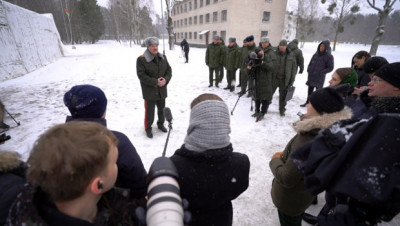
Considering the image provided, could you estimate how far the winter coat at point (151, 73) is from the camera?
3705mm

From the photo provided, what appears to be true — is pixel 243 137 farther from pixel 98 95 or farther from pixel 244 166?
pixel 98 95

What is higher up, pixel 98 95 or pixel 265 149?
pixel 98 95

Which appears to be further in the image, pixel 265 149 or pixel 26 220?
pixel 265 149

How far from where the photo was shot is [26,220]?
0.71 meters

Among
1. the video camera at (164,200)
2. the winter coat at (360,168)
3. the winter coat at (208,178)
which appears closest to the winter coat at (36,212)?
the video camera at (164,200)

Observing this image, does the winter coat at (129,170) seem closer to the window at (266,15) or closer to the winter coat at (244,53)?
the winter coat at (244,53)

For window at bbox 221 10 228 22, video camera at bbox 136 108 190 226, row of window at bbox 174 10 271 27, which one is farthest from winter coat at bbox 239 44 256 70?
window at bbox 221 10 228 22

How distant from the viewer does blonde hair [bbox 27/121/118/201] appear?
2.23 ft

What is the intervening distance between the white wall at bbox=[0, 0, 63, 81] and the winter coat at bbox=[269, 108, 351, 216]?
1129 centimetres

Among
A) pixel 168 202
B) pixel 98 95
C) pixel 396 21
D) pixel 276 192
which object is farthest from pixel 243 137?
pixel 396 21

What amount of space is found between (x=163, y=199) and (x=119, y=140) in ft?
2.49

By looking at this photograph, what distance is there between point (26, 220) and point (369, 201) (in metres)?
1.43

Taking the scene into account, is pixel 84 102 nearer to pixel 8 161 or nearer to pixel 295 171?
pixel 8 161

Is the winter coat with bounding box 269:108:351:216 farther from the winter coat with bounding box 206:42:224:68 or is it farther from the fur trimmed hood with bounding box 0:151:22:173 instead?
the winter coat with bounding box 206:42:224:68
